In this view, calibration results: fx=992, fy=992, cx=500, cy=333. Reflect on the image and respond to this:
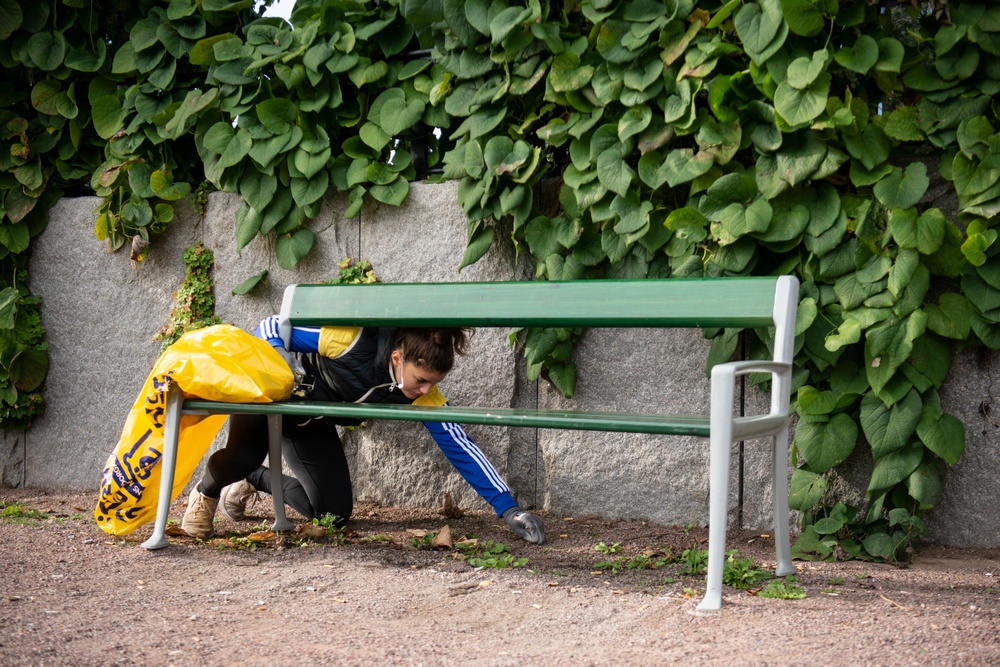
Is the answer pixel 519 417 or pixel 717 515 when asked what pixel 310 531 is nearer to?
pixel 519 417

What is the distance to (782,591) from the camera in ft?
8.86

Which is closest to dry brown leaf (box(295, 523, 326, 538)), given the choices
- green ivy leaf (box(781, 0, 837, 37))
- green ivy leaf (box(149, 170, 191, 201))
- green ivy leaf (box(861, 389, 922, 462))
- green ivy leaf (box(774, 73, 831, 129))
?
green ivy leaf (box(149, 170, 191, 201))

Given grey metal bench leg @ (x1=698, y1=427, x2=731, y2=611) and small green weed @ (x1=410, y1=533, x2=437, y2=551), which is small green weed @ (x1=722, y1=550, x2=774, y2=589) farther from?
small green weed @ (x1=410, y1=533, x2=437, y2=551)

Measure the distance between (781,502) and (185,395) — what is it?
6.45ft

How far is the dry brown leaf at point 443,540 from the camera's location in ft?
11.4

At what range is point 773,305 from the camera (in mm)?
2893

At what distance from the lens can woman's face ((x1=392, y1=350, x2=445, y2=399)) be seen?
3420 millimetres

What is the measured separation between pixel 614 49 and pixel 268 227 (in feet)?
5.52

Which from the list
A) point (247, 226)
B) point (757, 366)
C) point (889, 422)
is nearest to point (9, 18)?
point (247, 226)

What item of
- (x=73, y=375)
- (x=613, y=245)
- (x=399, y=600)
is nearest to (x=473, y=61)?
(x=613, y=245)

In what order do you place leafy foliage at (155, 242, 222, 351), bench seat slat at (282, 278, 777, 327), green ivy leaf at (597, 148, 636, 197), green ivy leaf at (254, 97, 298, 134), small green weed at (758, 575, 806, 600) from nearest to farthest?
1. small green weed at (758, 575, 806, 600)
2. bench seat slat at (282, 278, 777, 327)
3. green ivy leaf at (597, 148, 636, 197)
4. green ivy leaf at (254, 97, 298, 134)
5. leafy foliage at (155, 242, 222, 351)

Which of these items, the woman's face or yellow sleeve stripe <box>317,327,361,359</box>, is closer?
the woman's face

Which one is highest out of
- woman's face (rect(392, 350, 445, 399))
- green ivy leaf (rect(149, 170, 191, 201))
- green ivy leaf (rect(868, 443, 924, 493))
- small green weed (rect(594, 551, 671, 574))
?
green ivy leaf (rect(149, 170, 191, 201))

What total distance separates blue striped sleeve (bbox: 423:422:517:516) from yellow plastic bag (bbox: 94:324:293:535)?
2.09ft
